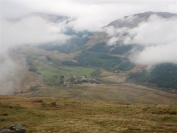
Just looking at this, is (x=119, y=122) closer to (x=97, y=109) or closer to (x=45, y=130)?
(x=45, y=130)

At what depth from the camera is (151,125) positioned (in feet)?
178

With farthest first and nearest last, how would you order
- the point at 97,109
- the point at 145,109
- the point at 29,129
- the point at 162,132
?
the point at 97,109, the point at 145,109, the point at 29,129, the point at 162,132

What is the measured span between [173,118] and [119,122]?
20023 millimetres

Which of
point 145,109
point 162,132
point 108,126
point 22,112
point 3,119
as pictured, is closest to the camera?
point 162,132

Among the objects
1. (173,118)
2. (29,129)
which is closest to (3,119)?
(29,129)

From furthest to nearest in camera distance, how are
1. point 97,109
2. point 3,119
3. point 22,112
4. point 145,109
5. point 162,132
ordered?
1. point 97,109
2. point 145,109
3. point 22,112
4. point 3,119
5. point 162,132

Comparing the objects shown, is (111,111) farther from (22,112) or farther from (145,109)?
(22,112)

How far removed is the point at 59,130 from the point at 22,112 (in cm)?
2831

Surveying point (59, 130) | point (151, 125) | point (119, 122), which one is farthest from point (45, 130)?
point (151, 125)

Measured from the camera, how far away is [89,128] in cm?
5256

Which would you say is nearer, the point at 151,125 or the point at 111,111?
the point at 151,125

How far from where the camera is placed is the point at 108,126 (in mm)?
55875

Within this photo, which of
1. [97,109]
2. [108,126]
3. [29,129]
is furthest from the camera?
[97,109]

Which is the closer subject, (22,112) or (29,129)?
(29,129)
